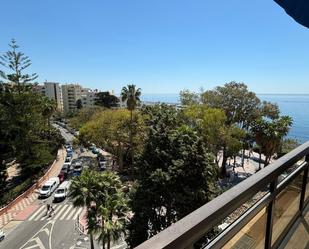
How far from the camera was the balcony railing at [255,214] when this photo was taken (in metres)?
0.87

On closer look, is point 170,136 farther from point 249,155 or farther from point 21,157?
point 249,155

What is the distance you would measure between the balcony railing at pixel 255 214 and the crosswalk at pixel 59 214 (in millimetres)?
19017

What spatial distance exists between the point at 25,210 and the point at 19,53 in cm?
1333

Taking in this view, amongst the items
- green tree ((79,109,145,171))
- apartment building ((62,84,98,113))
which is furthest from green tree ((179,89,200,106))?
apartment building ((62,84,98,113))

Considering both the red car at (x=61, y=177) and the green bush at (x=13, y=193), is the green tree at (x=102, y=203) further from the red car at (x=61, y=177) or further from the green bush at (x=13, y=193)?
the red car at (x=61, y=177)

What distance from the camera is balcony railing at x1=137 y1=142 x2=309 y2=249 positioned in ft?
2.87

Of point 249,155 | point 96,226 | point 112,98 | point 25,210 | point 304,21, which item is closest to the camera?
point 304,21

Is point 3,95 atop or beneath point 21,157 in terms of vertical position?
atop

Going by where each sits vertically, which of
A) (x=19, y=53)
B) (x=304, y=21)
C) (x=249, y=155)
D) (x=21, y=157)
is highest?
(x=19, y=53)

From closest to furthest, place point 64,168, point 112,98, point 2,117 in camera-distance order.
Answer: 1. point 2,117
2. point 64,168
3. point 112,98

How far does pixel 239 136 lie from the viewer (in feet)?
89.1

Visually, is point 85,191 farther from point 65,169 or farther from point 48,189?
point 65,169

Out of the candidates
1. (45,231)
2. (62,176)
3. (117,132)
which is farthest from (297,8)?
(62,176)

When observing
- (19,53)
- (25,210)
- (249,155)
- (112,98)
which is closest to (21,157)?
(25,210)
